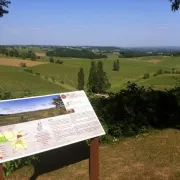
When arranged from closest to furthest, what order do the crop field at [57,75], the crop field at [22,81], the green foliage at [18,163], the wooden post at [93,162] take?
the wooden post at [93,162] → the green foliage at [18,163] → the crop field at [22,81] → the crop field at [57,75]

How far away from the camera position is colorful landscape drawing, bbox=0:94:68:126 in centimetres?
348

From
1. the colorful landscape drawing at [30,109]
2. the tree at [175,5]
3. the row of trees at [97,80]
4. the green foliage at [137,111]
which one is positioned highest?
the tree at [175,5]

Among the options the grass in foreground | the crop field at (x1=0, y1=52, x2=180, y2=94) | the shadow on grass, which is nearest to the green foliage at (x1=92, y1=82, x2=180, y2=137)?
the grass in foreground

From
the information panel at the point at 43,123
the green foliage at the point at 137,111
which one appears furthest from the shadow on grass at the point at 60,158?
the information panel at the point at 43,123

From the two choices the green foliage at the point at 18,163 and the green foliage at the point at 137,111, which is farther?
the green foliage at the point at 137,111

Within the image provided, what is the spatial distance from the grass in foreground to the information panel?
138 centimetres

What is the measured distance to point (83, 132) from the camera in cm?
412

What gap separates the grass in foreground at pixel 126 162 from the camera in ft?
16.9

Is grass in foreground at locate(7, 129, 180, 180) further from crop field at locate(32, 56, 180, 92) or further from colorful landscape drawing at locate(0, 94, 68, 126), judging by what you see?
crop field at locate(32, 56, 180, 92)

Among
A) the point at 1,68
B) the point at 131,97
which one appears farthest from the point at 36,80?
the point at 131,97

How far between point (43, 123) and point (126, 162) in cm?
249

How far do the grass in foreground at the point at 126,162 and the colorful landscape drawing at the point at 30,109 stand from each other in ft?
5.83

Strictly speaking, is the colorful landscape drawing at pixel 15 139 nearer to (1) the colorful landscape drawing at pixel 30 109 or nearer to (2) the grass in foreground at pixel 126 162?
(1) the colorful landscape drawing at pixel 30 109

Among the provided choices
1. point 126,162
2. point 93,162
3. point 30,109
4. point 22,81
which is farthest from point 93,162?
point 22,81
